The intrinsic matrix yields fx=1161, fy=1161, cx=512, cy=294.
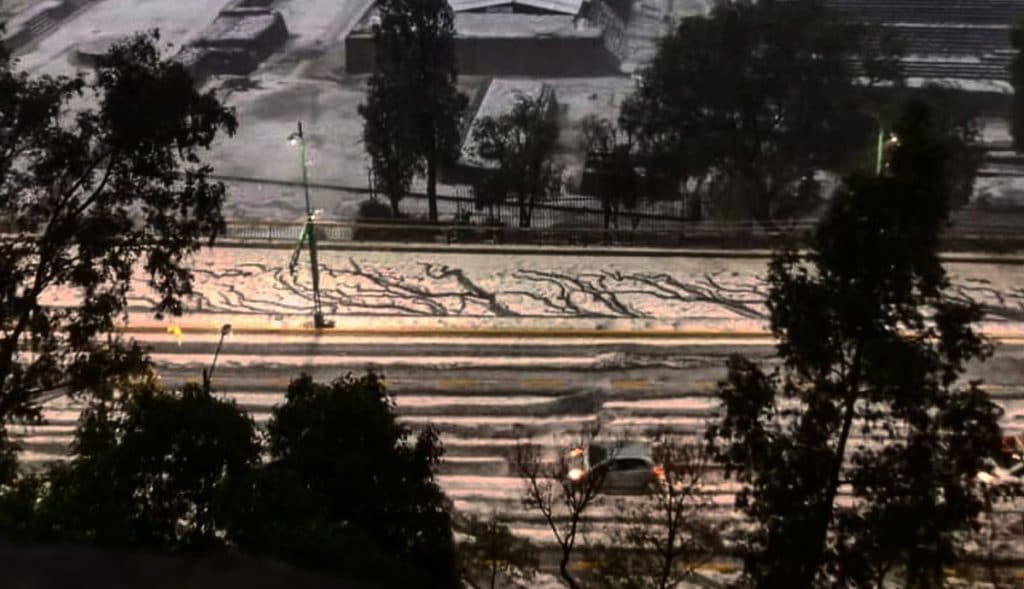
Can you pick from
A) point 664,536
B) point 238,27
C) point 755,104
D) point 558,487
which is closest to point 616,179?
point 755,104

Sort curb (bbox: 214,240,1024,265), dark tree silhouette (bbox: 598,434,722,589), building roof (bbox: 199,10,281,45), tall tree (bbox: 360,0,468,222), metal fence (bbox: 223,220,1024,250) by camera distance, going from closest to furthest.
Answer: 1. dark tree silhouette (bbox: 598,434,722,589)
2. curb (bbox: 214,240,1024,265)
3. metal fence (bbox: 223,220,1024,250)
4. tall tree (bbox: 360,0,468,222)
5. building roof (bbox: 199,10,281,45)

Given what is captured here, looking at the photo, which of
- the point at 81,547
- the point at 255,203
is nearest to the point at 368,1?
the point at 255,203

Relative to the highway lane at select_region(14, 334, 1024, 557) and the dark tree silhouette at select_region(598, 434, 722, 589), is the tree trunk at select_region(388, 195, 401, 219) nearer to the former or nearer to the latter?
the highway lane at select_region(14, 334, 1024, 557)

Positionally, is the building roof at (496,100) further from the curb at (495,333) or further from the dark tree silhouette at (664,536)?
the dark tree silhouette at (664,536)

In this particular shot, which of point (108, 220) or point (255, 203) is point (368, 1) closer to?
point (255, 203)

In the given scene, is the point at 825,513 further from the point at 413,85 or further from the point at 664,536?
the point at 413,85

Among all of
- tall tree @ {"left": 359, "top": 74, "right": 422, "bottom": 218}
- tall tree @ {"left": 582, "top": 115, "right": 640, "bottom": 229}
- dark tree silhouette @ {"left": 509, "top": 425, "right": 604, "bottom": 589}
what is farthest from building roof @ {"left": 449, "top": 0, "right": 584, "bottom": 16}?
dark tree silhouette @ {"left": 509, "top": 425, "right": 604, "bottom": 589}

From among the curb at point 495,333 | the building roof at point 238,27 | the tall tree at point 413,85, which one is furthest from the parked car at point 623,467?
the building roof at point 238,27
